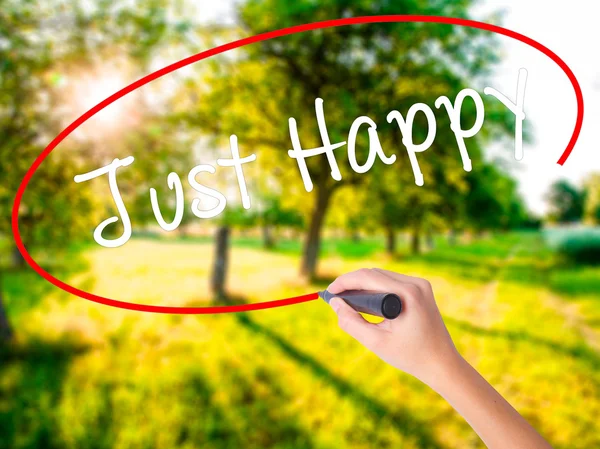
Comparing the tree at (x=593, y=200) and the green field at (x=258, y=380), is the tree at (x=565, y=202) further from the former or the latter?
the green field at (x=258, y=380)

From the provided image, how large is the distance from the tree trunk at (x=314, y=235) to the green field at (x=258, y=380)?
4.20m

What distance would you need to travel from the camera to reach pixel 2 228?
7434 millimetres

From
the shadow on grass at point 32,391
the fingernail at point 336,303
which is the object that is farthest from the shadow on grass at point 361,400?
the fingernail at point 336,303

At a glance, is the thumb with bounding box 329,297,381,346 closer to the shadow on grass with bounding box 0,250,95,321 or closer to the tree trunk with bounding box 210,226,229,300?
the shadow on grass with bounding box 0,250,95,321

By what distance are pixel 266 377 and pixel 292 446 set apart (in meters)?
1.73

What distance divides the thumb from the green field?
3.92 metres

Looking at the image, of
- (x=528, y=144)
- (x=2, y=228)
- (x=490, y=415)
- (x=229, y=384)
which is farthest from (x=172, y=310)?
(x=528, y=144)

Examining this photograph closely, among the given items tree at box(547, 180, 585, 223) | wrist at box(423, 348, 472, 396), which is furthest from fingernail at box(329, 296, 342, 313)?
tree at box(547, 180, 585, 223)

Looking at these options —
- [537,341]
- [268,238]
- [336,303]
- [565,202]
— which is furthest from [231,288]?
[565,202]

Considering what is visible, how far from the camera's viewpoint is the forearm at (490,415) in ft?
4.12

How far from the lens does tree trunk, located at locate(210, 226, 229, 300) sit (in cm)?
1097

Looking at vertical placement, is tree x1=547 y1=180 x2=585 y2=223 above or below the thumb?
below

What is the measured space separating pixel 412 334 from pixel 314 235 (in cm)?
1343

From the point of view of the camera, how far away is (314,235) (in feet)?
48.7
